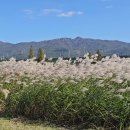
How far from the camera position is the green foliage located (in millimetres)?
10867

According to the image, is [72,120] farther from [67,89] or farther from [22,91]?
[22,91]

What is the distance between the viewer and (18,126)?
11.2 metres

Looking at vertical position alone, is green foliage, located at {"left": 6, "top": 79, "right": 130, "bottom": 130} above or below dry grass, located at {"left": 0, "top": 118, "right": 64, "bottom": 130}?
above

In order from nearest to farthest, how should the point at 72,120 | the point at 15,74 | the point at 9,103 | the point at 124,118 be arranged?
the point at 124,118, the point at 72,120, the point at 9,103, the point at 15,74

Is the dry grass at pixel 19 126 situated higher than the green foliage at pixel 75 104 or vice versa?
the green foliage at pixel 75 104

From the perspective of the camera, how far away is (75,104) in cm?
1159

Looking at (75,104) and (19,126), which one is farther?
(75,104)

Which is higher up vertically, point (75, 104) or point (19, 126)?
point (75, 104)

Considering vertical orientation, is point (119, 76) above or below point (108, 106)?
above

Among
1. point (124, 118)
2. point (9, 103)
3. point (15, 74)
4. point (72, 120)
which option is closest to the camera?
point (124, 118)

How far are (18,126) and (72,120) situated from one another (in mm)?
1429

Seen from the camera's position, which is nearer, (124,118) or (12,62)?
(124,118)

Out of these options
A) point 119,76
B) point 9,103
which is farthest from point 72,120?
point 9,103

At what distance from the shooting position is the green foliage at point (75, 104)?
10.9 metres
